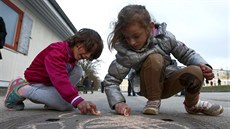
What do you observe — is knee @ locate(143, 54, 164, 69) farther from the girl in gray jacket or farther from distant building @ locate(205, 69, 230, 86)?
distant building @ locate(205, 69, 230, 86)

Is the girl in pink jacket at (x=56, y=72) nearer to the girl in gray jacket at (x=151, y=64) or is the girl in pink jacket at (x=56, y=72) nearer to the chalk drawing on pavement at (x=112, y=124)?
the girl in gray jacket at (x=151, y=64)

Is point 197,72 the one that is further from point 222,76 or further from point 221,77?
point 222,76

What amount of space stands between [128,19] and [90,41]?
1.25 ft

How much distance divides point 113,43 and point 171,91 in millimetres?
731

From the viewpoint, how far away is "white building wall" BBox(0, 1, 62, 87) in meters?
5.54

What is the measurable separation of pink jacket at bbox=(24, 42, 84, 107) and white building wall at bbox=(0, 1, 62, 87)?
11.3ft

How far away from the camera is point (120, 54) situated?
232cm

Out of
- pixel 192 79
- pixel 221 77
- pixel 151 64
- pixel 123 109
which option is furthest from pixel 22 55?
pixel 221 77

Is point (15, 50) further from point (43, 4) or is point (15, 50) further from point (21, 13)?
point (43, 4)

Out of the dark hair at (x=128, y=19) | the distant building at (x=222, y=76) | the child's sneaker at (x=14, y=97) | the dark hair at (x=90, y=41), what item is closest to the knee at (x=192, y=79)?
the dark hair at (x=128, y=19)

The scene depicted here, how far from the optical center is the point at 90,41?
2152 mm

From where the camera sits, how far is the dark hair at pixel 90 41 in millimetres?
2154

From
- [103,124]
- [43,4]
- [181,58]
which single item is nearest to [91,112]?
[103,124]

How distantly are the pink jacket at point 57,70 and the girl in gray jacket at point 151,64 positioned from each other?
0.37 metres
